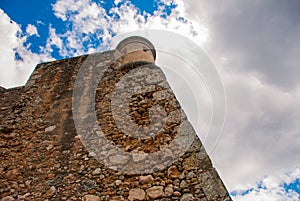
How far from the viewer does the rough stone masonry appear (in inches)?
112

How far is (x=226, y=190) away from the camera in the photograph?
2703 mm

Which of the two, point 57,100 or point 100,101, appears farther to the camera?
point 57,100

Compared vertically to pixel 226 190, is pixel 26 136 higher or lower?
higher

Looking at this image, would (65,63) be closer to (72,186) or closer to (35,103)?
(35,103)

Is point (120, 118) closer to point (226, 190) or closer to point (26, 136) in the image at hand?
point (26, 136)

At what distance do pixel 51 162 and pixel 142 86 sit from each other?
1722mm

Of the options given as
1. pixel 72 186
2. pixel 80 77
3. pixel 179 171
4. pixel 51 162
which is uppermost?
pixel 80 77

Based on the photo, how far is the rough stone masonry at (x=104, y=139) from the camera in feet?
9.34

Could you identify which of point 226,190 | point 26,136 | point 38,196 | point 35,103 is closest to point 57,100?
point 35,103

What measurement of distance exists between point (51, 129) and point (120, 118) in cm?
107

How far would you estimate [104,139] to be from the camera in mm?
3414

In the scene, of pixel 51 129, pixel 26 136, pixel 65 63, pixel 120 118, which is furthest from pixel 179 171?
pixel 65 63

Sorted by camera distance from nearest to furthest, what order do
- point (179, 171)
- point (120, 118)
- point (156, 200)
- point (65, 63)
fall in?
1. point (156, 200)
2. point (179, 171)
3. point (120, 118)
4. point (65, 63)

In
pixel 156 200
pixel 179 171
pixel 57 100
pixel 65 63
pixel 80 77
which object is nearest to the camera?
pixel 156 200
